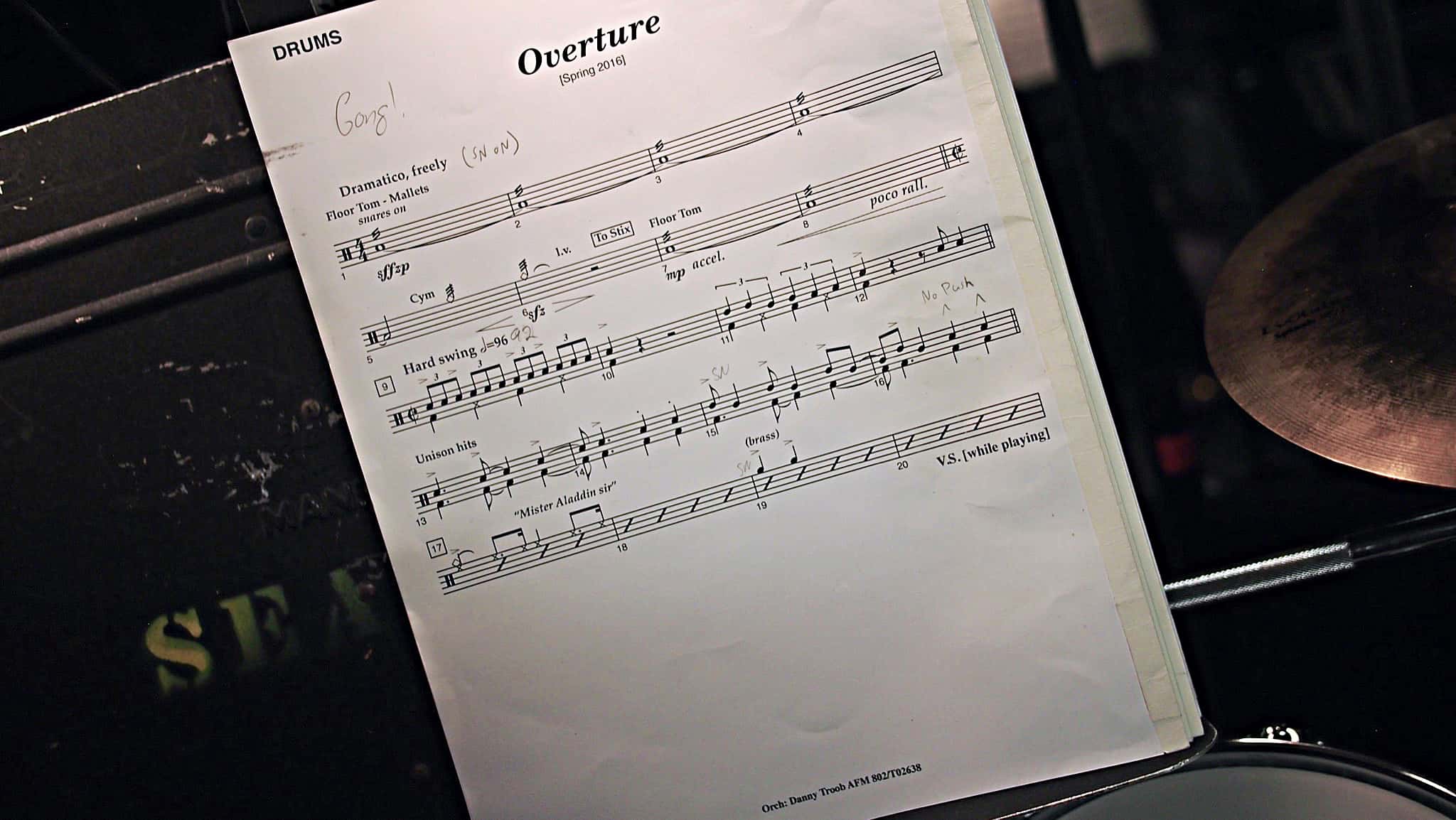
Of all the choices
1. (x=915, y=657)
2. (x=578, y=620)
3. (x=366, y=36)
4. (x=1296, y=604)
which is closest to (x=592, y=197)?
(x=366, y=36)

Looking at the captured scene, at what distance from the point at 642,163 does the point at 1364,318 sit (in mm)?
628

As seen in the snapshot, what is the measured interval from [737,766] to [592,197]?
50 centimetres

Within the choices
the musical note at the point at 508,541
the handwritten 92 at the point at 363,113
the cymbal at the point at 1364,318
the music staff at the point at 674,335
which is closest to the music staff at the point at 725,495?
the musical note at the point at 508,541

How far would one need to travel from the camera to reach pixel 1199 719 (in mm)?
673

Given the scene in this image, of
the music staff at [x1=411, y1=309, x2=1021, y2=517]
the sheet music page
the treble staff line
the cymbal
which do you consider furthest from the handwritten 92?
the cymbal

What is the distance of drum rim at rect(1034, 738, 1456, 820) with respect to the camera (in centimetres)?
73

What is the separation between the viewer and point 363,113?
28.2 inches

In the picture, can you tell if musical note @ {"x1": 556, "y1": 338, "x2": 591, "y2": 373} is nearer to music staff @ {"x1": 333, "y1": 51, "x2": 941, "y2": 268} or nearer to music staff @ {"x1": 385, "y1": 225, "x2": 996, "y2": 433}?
music staff @ {"x1": 385, "y1": 225, "x2": 996, "y2": 433}

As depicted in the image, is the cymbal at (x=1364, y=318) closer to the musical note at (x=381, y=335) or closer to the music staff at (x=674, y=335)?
the music staff at (x=674, y=335)

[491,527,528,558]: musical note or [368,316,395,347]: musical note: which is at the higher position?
[368,316,395,347]: musical note

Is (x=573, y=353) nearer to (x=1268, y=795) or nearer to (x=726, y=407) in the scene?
(x=726, y=407)

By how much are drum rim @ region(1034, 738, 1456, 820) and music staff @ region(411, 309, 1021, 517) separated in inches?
16.1

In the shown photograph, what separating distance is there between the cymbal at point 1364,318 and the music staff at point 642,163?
0.37m

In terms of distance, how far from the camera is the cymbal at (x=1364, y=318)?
2.34 feet
